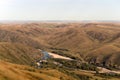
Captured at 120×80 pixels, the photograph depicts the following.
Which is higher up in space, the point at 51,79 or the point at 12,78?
the point at 12,78

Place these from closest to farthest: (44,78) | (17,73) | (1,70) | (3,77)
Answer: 1. (3,77)
2. (1,70)
3. (17,73)
4. (44,78)

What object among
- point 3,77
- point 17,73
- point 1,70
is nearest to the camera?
point 3,77

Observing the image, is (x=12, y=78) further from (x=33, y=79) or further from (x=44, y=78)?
(x=44, y=78)

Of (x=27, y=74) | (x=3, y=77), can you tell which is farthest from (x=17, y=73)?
(x=3, y=77)

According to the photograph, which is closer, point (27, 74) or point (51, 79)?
point (27, 74)

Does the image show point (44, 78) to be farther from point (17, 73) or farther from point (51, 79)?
point (17, 73)

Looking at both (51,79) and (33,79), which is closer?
(33,79)

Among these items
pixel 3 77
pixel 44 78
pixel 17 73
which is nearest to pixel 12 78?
pixel 3 77

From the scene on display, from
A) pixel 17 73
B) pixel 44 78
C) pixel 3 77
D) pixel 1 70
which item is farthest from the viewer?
pixel 44 78

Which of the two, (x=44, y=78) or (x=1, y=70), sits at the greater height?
(x=1, y=70)
